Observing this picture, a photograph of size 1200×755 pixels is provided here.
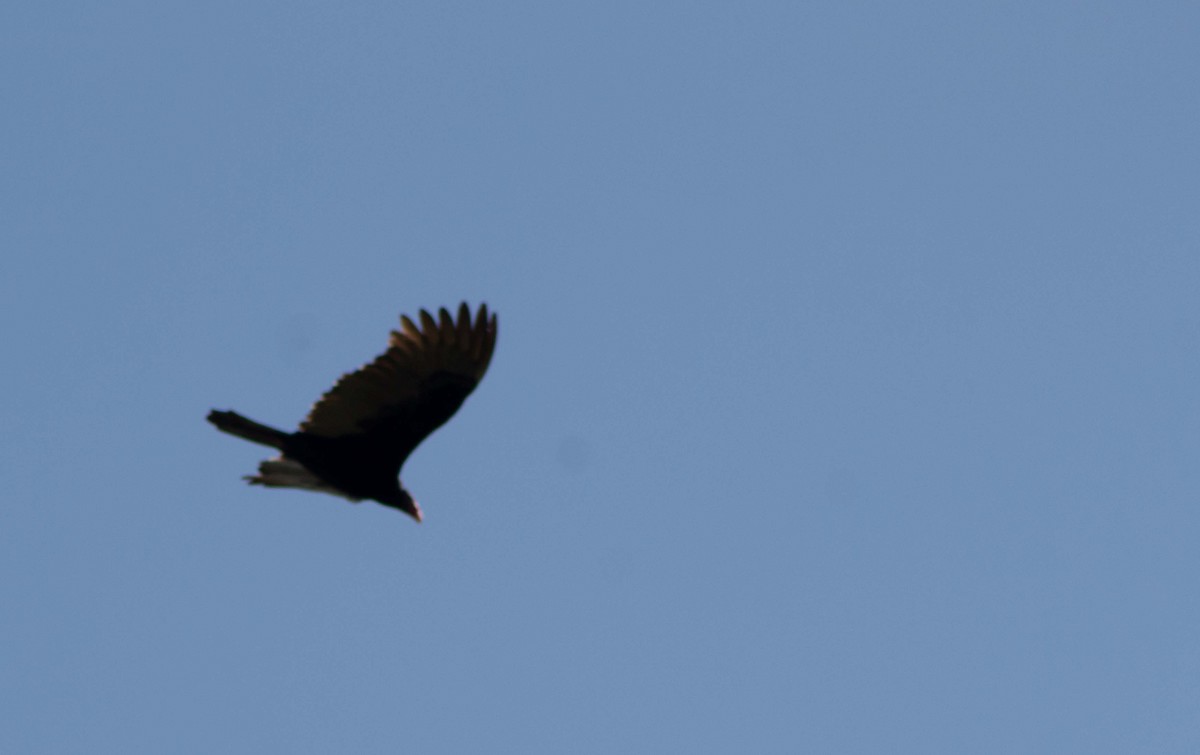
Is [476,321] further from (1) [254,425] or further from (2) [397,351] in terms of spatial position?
(1) [254,425]

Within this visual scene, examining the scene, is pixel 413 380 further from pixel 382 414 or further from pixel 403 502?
pixel 403 502

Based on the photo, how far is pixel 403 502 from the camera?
1498cm

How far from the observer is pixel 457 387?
46.9 feet

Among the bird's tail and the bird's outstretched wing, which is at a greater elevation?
the bird's outstretched wing

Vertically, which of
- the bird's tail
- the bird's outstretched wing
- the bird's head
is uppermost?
the bird's outstretched wing

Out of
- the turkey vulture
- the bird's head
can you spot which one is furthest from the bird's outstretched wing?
the bird's head

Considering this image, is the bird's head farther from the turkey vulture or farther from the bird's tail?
the bird's tail

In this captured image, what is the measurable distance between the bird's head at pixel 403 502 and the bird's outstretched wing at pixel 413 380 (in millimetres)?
652

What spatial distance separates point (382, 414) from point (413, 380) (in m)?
0.42

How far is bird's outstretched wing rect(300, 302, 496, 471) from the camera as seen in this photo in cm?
1403

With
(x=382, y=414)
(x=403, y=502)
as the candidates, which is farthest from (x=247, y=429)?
(x=403, y=502)

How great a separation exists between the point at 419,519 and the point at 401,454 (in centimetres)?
60

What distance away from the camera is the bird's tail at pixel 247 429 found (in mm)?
13688

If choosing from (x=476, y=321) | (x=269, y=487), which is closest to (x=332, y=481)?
(x=269, y=487)
